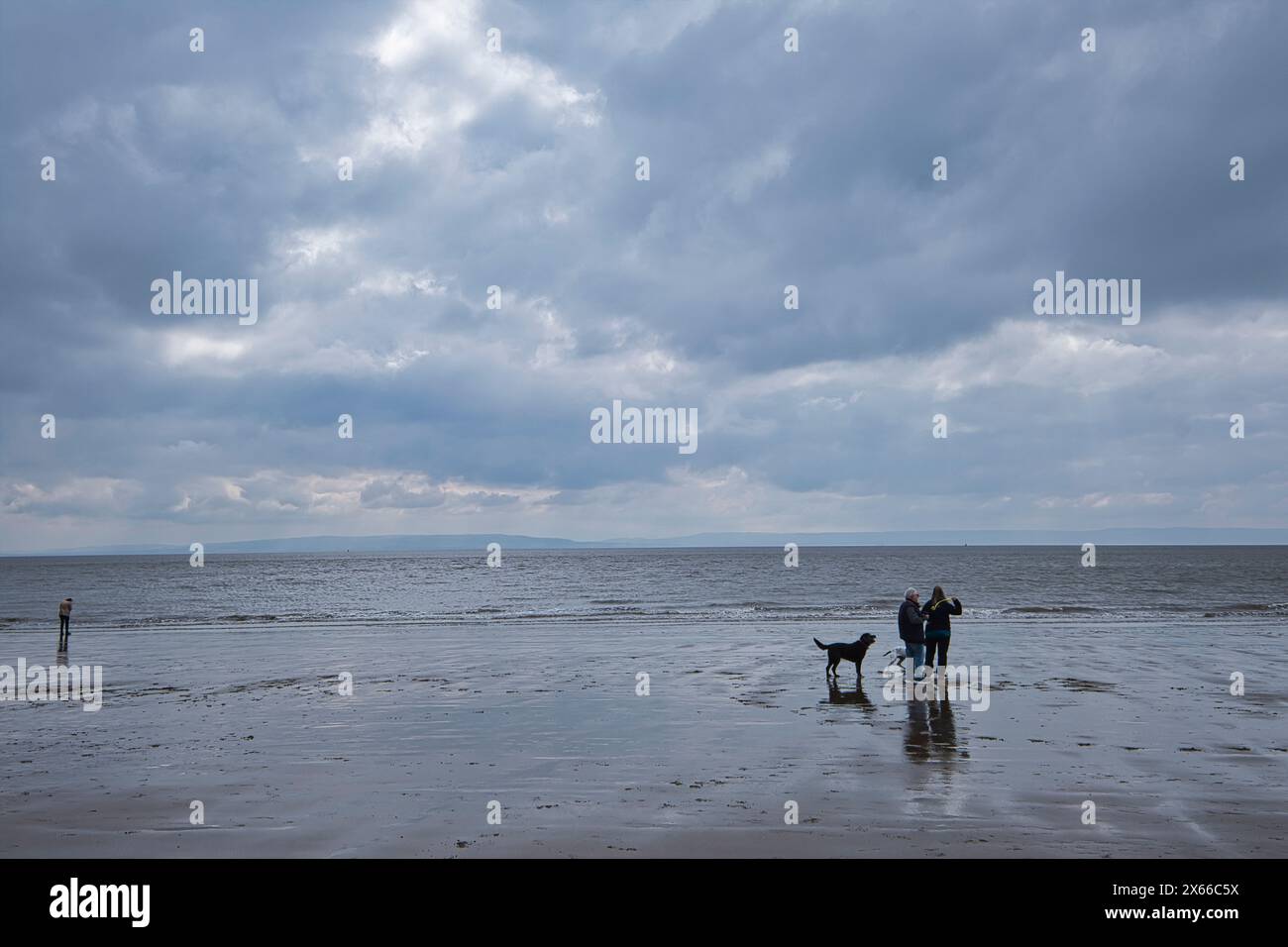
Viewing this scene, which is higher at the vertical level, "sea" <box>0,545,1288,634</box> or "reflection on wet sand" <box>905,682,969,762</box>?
"reflection on wet sand" <box>905,682,969,762</box>

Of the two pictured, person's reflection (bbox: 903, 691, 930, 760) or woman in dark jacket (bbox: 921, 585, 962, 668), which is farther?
woman in dark jacket (bbox: 921, 585, 962, 668)

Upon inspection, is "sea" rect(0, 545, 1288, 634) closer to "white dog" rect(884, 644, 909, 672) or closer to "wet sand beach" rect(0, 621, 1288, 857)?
"white dog" rect(884, 644, 909, 672)

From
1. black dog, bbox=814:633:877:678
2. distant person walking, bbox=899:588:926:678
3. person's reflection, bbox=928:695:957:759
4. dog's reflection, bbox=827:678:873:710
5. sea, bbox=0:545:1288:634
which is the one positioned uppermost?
distant person walking, bbox=899:588:926:678

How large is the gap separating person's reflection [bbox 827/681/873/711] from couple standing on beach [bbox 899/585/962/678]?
63.3 inches

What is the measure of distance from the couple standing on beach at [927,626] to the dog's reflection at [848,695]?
1.61 metres

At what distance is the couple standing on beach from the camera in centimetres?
1989

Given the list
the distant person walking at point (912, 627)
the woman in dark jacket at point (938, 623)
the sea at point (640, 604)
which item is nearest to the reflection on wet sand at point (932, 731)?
the woman in dark jacket at point (938, 623)

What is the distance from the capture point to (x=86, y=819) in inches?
418

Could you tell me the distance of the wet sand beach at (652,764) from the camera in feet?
31.4

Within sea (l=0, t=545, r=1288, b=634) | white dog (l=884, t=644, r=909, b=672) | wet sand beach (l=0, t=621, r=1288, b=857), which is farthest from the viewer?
sea (l=0, t=545, r=1288, b=634)

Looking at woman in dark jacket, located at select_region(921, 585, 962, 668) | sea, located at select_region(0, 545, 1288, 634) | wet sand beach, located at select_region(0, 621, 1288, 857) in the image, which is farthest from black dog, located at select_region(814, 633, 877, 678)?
sea, located at select_region(0, 545, 1288, 634)

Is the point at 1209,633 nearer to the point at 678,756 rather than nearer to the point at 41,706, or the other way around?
the point at 678,756
